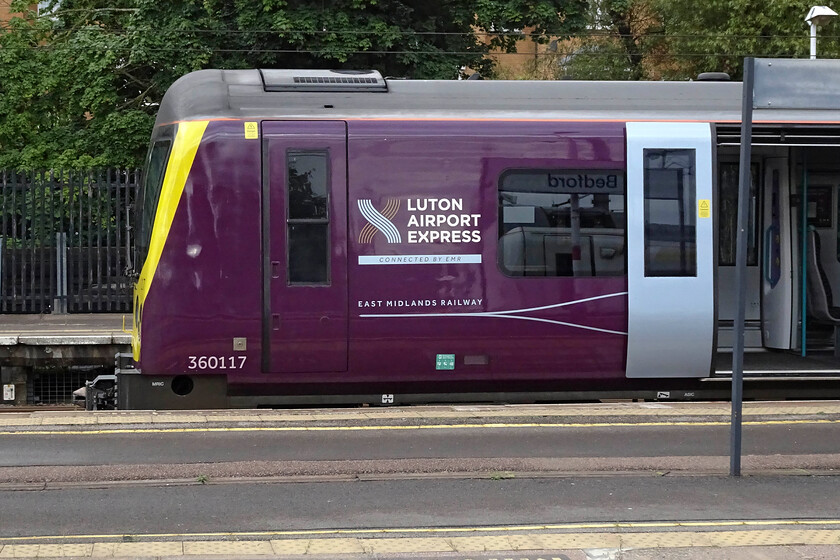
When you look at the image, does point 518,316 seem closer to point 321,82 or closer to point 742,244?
point 321,82

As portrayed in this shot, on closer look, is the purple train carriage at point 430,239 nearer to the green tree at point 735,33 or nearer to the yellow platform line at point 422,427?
the yellow platform line at point 422,427

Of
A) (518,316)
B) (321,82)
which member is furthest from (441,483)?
(321,82)

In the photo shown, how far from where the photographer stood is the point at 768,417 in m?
9.16

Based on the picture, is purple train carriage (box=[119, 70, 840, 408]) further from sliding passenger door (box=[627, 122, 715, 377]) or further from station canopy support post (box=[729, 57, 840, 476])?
station canopy support post (box=[729, 57, 840, 476])

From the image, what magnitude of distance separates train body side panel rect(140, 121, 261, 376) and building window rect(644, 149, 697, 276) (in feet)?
12.1

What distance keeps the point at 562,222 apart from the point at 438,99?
1641mm

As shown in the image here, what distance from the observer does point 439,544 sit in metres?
5.80

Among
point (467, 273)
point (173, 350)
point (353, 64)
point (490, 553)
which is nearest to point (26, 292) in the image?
point (353, 64)

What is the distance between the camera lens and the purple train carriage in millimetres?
9836

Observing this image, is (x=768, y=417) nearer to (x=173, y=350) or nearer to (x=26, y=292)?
(x=173, y=350)

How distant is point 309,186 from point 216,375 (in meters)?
1.93

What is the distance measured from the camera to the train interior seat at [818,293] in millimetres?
11922

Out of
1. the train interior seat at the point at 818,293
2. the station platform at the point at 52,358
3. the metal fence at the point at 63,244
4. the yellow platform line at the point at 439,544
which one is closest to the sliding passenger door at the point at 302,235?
the yellow platform line at the point at 439,544

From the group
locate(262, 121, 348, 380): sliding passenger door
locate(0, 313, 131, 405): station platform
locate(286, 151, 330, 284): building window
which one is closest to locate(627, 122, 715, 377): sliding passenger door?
locate(262, 121, 348, 380): sliding passenger door
